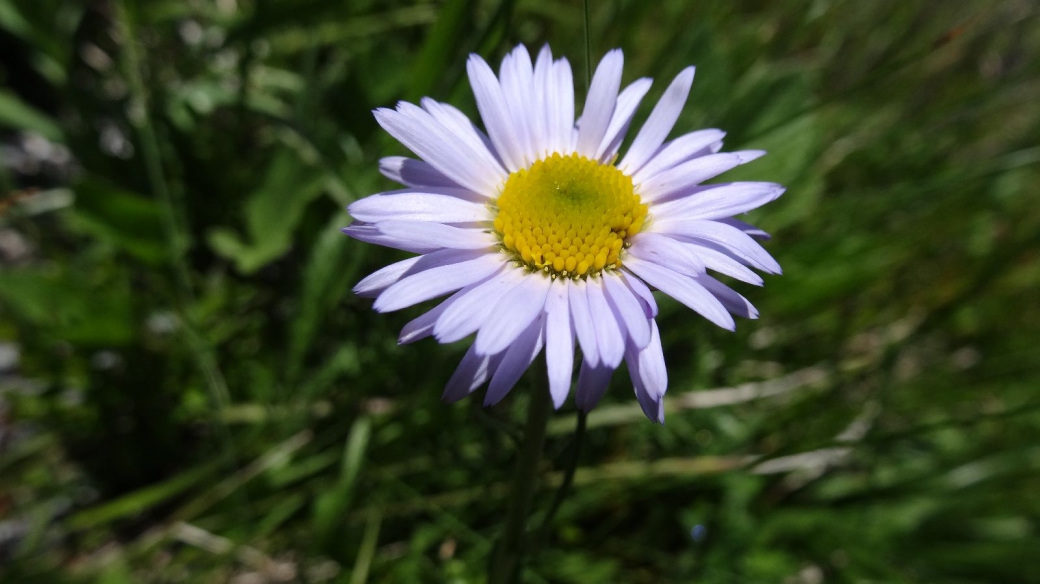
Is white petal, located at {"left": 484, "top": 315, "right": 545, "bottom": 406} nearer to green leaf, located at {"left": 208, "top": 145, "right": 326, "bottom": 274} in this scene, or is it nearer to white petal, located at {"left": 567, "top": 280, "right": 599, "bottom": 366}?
white petal, located at {"left": 567, "top": 280, "right": 599, "bottom": 366}

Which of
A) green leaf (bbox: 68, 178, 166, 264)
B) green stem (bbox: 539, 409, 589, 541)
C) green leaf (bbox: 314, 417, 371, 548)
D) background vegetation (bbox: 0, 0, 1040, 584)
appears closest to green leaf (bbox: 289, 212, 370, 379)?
background vegetation (bbox: 0, 0, 1040, 584)

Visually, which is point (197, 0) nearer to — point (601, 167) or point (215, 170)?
point (215, 170)

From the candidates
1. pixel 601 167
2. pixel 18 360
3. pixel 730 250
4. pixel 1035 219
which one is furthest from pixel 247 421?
pixel 1035 219

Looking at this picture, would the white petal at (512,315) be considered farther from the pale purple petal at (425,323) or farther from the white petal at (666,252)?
the white petal at (666,252)

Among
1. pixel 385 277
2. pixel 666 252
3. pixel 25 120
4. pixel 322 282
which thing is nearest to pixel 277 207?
pixel 322 282

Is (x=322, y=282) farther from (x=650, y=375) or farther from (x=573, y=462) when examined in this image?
(x=650, y=375)

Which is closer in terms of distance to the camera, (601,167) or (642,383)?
(642,383)
